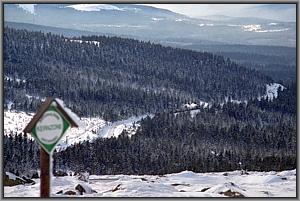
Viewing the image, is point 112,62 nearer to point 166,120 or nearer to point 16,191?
point 166,120

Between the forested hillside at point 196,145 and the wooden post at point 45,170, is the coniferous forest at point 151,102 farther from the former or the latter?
the wooden post at point 45,170

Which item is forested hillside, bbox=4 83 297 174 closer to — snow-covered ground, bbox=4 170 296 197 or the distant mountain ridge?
snow-covered ground, bbox=4 170 296 197

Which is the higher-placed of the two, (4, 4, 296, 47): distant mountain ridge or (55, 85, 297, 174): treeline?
(4, 4, 296, 47): distant mountain ridge

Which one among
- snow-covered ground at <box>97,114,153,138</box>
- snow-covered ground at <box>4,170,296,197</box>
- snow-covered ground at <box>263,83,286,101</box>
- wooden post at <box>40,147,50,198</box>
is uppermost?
snow-covered ground at <box>263,83,286,101</box>

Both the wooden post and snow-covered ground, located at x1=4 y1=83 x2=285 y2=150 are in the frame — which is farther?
snow-covered ground, located at x1=4 y1=83 x2=285 y2=150

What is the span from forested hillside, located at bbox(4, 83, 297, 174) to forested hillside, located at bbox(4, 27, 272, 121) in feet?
1.09

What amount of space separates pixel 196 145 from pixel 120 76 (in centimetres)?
166

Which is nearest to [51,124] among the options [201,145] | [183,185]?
[183,185]

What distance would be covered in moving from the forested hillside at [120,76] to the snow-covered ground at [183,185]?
1033 millimetres

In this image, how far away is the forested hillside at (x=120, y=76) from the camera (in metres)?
6.30

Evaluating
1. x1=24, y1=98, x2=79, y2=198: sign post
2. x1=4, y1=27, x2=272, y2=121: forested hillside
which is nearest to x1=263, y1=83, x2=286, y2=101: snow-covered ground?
x1=4, y1=27, x2=272, y2=121: forested hillside

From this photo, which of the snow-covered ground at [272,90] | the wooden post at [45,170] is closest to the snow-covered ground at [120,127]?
the snow-covered ground at [272,90]

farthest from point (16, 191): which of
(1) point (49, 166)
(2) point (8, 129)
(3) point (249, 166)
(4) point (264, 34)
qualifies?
(4) point (264, 34)

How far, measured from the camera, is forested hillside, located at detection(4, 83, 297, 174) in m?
5.87
